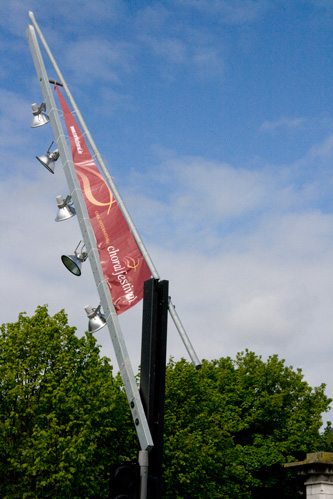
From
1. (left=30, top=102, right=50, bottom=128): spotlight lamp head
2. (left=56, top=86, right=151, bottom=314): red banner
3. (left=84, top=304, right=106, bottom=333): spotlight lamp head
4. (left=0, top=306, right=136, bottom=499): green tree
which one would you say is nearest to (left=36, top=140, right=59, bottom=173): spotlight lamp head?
(left=30, top=102, right=50, bottom=128): spotlight lamp head

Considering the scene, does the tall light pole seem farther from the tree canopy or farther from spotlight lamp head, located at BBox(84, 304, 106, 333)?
the tree canopy

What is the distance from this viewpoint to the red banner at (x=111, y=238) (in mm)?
15995

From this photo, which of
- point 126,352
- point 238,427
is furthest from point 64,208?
point 238,427

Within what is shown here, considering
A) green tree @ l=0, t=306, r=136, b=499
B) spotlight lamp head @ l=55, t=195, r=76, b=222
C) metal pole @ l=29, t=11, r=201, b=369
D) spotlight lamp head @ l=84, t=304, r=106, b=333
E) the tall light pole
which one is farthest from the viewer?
green tree @ l=0, t=306, r=136, b=499

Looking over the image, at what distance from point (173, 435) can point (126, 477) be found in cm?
3290

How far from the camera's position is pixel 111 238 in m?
16.9

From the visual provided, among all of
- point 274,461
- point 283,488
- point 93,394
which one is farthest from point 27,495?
point 283,488

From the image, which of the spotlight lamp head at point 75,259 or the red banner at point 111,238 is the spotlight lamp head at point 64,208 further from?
the red banner at point 111,238

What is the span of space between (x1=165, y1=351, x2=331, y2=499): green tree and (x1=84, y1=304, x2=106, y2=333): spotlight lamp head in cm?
2723

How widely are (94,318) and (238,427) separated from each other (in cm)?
4237

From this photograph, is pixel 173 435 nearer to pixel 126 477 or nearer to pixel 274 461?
pixel 274 461

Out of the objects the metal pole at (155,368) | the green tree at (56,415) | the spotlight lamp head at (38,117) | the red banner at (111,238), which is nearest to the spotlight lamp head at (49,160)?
the spotlight lamp head at (38,117)

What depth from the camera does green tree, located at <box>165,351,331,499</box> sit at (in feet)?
121

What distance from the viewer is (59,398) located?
31.2 meters
